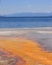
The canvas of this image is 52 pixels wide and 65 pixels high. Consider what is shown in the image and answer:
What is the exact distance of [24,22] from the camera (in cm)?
209

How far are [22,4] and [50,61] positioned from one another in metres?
0.69

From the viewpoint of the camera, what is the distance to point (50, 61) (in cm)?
217

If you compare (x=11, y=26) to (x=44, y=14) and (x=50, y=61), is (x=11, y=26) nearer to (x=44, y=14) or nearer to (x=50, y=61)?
(x=44, y=14)

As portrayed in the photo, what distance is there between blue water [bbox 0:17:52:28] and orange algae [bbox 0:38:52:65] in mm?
162

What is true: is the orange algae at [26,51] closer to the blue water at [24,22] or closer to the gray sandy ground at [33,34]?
the gray sandy ground at [33,34]

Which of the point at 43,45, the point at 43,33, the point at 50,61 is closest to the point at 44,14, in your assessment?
the point at 43,33

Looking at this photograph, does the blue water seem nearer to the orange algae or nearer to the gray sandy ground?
the gray sandy ground

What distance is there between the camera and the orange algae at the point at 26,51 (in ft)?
7.10

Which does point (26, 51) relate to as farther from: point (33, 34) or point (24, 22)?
point (24, 22)

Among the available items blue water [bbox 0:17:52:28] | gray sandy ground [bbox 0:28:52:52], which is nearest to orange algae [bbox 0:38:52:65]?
gray sandy ground [bbox 0:28:52:52]

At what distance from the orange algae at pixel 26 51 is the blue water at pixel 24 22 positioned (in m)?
0.16

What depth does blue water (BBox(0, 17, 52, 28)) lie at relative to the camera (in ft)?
6.84

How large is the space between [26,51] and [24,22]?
12.8 inches

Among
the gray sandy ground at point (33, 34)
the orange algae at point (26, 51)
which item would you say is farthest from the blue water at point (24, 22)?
the orange algae at point (26, 51)
